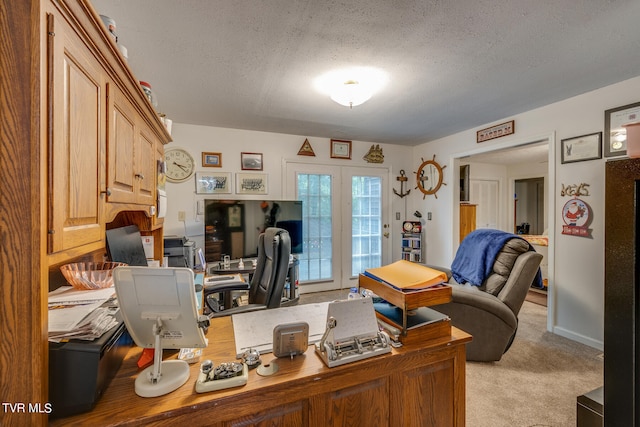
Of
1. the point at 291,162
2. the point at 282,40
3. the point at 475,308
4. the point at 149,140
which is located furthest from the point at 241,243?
the point at 475,308

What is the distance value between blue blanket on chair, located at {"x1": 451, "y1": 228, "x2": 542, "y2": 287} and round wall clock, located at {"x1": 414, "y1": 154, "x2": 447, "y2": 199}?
1354mm

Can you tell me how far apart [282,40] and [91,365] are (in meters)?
1.82

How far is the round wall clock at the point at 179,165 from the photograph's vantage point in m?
3.41

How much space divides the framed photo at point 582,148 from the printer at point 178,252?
371cm

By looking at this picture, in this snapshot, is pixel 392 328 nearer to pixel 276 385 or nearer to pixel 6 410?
pixel 276 385

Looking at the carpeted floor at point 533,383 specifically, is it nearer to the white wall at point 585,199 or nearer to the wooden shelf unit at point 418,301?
the white wall at point 585,199

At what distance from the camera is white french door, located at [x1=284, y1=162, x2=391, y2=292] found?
13.3 ft

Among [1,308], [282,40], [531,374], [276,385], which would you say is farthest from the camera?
[531,374]

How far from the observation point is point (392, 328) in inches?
45.7

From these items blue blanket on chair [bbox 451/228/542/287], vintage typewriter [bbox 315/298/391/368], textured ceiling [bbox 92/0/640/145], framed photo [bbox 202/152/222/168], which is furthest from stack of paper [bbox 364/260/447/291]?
framed photo [bbox 202/152/222/168]

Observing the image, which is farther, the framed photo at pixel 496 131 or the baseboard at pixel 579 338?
the framed photo at pixel 496 131

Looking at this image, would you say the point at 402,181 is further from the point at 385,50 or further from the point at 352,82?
the point at 385,50

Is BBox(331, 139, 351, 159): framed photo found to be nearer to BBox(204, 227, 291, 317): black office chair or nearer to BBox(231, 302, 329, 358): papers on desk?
BBox(204, 227, 291, 317): black office chair

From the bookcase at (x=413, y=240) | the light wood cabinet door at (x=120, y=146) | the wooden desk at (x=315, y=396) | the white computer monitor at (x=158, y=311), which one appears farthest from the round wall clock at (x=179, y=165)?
the bookcase at (x=413, y=240)
